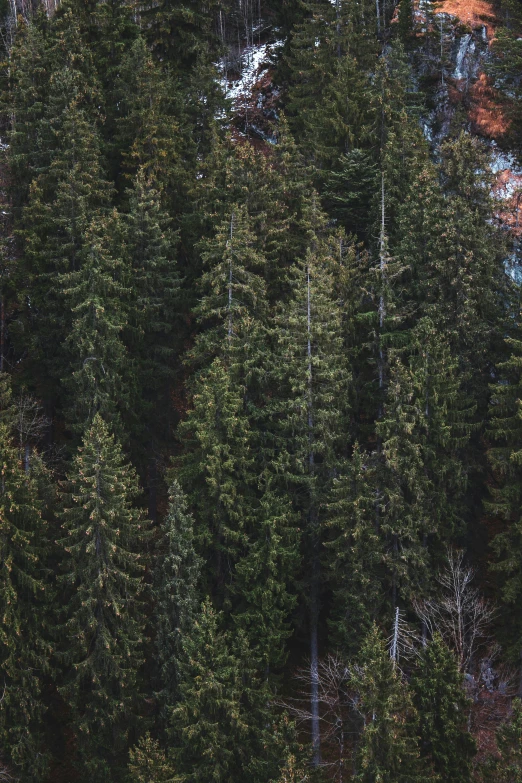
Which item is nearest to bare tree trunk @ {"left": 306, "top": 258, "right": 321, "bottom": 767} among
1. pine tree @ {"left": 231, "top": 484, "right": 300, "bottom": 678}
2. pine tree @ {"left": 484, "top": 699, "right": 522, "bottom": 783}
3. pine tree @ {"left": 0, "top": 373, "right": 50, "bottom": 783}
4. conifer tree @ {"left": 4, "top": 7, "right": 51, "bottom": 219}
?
pine tree @ {"left": 231, "top": 484, "right": 300, "bottom": 678}

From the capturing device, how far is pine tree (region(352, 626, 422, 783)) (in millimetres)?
17688

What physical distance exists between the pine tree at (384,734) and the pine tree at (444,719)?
1441 millimetres

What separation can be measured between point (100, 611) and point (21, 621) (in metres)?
2.41


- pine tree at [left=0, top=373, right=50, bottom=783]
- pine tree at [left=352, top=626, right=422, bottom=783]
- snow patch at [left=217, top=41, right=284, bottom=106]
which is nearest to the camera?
pine tree at [left=352, top=626, right=422, bottom=783]

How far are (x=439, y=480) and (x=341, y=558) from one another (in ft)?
15.2

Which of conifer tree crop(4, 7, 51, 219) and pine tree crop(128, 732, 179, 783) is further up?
conifer tree crop(4, 7, 51, 219)

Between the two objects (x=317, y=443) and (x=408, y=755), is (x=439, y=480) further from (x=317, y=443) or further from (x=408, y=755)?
(x=408, y=755)

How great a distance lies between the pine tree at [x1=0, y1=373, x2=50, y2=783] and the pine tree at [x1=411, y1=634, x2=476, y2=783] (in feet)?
38.0

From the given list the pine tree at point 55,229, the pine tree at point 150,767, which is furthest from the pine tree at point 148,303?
the pine tree at point 150,767

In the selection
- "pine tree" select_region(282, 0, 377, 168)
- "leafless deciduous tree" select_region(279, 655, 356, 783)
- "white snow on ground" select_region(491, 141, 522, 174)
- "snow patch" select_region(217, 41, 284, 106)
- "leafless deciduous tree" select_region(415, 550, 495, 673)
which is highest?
"snow patch" select_region(217, 41, 284, 106)

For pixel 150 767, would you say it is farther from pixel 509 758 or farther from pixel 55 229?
pixel 55 229

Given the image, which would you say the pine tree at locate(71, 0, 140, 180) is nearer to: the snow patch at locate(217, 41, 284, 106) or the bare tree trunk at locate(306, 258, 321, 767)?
the bare tree trunk at locate(306, 258, 321, 767)

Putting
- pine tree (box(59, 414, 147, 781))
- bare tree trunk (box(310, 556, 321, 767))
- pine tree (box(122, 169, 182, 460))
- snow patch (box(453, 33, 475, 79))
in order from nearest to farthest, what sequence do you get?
1. pine tree (box(59, 414, 147, 781))
2. bare tree trunk (box(310, 556, 321, 767))
3. pine tree (box(122, 169, 182, 460))
4. snow patch (box(453, 33, 475, 79))

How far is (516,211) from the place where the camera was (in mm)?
38562
